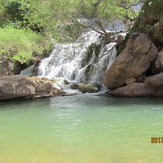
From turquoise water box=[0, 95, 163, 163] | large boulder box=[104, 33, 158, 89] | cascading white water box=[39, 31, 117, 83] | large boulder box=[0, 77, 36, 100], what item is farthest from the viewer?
cascading white water box=[39, 31, 117, 83]

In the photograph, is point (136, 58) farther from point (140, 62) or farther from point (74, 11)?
point (74, 11)

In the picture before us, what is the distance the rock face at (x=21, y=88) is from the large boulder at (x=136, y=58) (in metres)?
4.89

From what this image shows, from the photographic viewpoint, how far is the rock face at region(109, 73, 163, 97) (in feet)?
39.1

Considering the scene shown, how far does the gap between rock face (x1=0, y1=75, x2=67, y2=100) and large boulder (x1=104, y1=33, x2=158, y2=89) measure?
489cm

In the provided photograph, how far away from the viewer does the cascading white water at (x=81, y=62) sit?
56.1ft

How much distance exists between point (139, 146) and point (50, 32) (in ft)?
40.1

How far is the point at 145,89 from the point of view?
498 inches

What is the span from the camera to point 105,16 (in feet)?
50.0

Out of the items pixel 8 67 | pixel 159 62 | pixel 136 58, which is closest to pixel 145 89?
pixel 159 62

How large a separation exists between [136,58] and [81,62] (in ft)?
24.9

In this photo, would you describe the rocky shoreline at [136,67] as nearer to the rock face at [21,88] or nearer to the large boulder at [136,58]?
the large boulder at [136,58]
